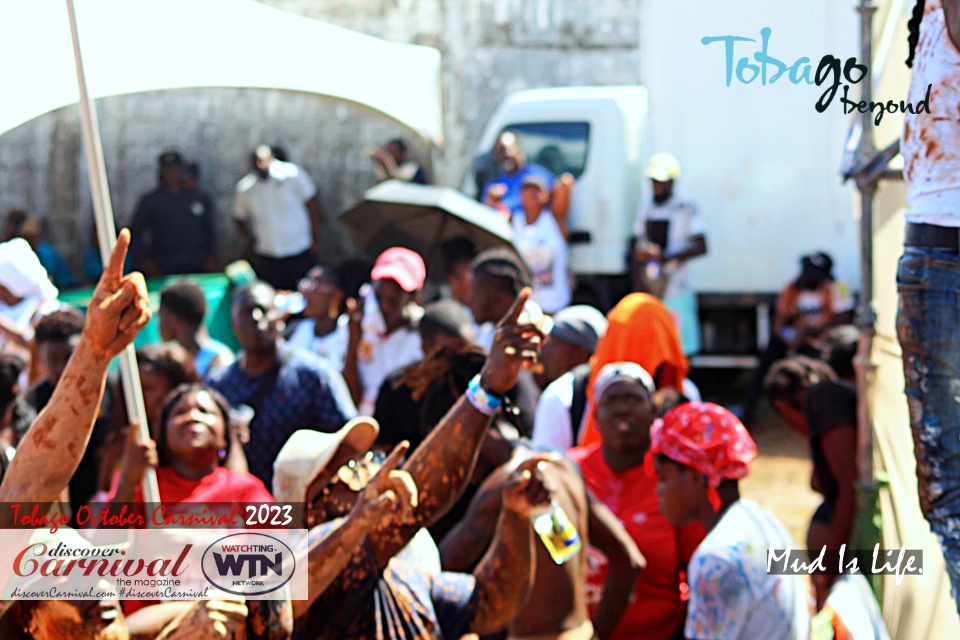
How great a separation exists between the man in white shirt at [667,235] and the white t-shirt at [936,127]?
6.22 m

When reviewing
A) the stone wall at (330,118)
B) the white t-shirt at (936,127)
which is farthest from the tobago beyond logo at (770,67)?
the stone wall at (330,118)

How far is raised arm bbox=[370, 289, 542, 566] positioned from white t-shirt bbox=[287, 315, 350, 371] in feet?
9.85

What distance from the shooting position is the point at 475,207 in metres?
7.27

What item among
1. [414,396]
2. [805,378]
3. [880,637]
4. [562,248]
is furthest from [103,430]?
[562,248]

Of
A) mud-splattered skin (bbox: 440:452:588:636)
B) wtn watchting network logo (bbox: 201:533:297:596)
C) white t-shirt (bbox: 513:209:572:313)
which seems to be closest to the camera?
wtn watchting network logo (bbox: 201:533:297:596)

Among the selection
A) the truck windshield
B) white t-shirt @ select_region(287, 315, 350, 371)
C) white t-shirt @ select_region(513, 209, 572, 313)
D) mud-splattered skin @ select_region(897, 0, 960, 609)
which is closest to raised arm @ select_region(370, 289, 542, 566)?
mud-splattered skin @ select_region(897, 0, 960, 609)

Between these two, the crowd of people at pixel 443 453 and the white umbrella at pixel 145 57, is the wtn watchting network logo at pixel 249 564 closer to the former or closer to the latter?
the crowd of people at pixel 443 453

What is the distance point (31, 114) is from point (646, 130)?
6856mm

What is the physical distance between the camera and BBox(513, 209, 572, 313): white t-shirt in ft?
28.6

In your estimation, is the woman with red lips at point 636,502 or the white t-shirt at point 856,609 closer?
the white t-shirt at point 856,609

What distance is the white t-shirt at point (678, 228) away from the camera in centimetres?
905

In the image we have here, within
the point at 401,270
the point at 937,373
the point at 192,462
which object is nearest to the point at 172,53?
the point at 192,462

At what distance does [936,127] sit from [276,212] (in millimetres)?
8335

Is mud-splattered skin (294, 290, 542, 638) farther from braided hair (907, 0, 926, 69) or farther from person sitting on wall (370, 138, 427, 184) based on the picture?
person sitting on wall (370, 138, 427, 184)
